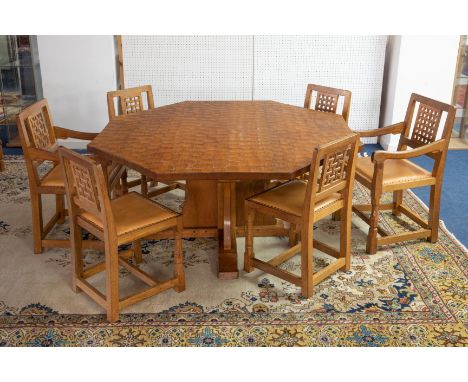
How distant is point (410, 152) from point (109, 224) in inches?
73.1

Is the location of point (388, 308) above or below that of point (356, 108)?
below

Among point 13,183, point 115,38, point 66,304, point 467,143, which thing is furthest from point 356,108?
point 66,304

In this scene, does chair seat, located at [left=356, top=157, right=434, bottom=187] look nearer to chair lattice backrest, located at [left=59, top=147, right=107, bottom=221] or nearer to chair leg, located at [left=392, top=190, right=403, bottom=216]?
chair leg, located at [left=392, top=190, right=403, bottom=216]

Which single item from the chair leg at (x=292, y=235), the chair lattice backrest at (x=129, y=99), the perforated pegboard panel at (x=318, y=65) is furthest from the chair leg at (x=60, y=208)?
the perforated pegboard panel at (x=318, y=65)

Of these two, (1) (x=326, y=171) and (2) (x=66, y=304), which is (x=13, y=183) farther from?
(1) (x=326, y=171)

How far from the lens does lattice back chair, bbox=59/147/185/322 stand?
285cm

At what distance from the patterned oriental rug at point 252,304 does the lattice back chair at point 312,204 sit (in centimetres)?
10

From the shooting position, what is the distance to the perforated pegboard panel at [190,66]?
5.70 m

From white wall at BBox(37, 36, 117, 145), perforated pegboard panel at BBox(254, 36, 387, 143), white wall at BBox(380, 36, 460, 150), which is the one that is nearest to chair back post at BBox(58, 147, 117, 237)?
white wall at BBox(37, 36, 117, 145)

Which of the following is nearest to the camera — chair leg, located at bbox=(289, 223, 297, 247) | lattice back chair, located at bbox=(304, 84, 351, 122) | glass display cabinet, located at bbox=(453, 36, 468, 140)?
chair leg, located at bbox=(289, 223, 297, 247)

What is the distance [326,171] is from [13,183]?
3.07 metres
